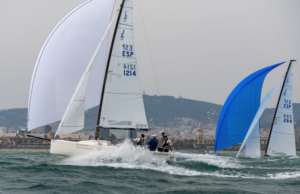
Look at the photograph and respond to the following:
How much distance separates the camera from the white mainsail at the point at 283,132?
2464cm

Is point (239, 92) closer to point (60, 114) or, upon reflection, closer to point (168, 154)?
point (168, 154)

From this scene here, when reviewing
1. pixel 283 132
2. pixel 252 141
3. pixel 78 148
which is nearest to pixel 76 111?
pixel 78 148

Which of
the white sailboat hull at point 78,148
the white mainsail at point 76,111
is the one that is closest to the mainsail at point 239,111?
the white sailboat hull at point 78,148

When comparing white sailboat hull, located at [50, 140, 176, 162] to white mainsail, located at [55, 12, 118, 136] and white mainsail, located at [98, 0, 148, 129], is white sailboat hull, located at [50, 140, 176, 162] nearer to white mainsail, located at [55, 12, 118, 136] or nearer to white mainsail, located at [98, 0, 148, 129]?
white mainsail, located at [55, 12, 118, 136]

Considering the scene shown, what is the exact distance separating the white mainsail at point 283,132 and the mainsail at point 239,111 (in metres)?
2.70

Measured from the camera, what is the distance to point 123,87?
659 inches

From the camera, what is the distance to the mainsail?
75.3 feet

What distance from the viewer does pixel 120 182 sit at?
1115 cm

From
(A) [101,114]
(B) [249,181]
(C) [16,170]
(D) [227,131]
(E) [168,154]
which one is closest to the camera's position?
(B) [249,181]

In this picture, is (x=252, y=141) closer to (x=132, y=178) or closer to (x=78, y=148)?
(x=78, y=148)

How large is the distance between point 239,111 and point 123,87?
384 inches

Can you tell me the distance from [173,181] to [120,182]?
1783 millimetres

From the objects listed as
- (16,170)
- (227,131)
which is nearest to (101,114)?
→ (16,170)

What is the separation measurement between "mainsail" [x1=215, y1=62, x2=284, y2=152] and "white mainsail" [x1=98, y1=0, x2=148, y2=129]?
804cm
